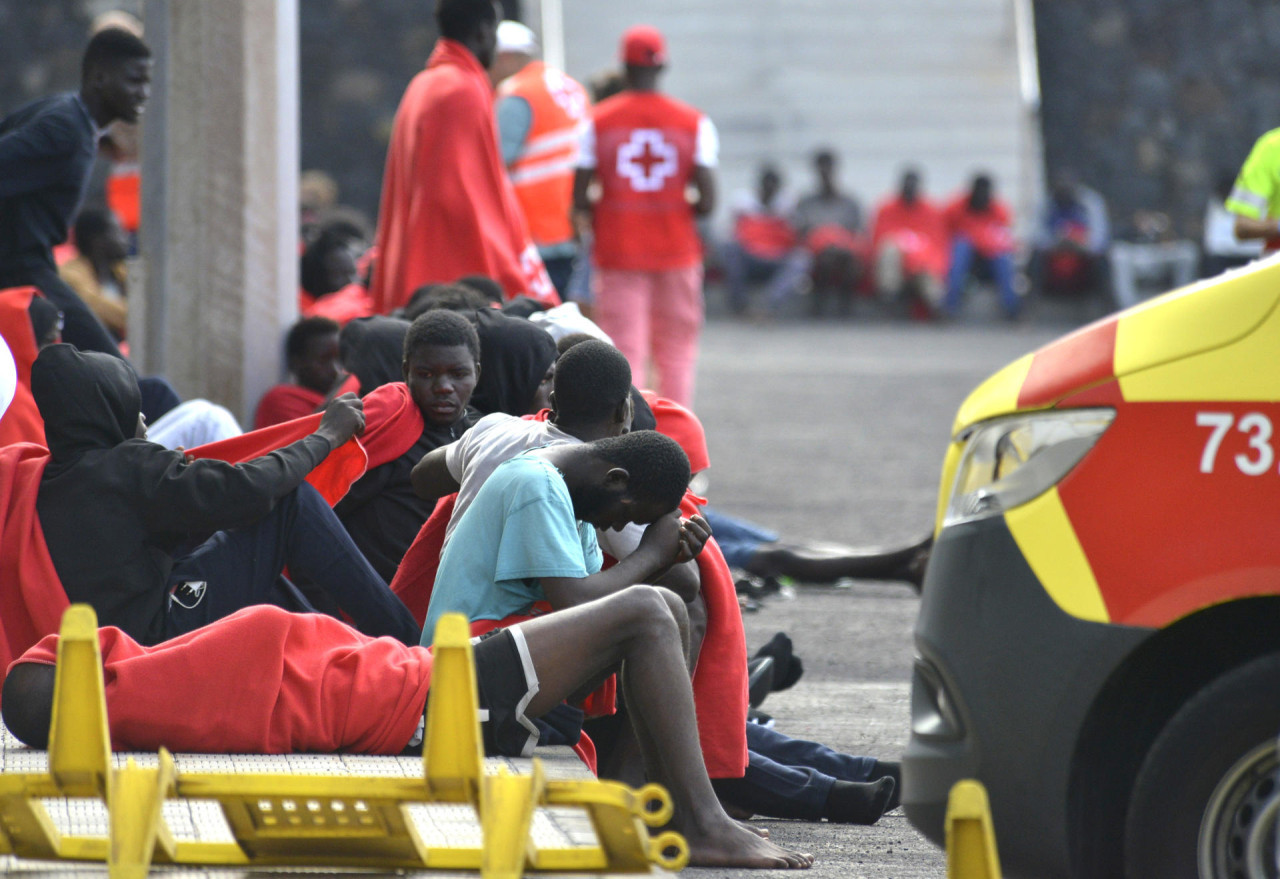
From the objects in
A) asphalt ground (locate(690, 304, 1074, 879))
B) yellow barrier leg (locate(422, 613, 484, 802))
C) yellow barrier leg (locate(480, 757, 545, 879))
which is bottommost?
asphalt ground (locate(690, 304, 1074, 879))

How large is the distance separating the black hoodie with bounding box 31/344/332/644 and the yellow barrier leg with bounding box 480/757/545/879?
4.28ft

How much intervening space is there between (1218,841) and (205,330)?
492 centimetres

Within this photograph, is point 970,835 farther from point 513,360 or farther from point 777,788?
point 513,360

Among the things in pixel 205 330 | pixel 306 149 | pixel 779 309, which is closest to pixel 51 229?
pixel 205 330

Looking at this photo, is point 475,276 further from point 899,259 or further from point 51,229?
point 899,259

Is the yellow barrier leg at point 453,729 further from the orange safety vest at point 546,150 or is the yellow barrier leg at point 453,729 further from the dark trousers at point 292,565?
the orange safety vest at point 546,150

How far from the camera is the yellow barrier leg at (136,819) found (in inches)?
124

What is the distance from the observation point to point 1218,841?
3.23m

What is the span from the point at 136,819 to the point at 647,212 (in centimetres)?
673

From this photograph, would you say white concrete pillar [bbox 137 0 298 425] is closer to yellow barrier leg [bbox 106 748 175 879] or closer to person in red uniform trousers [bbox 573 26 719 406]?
person in red uniform trousers [bbox 573 26 719 406]

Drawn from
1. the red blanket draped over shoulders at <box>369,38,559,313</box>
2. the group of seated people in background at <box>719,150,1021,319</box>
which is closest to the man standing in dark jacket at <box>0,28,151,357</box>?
the red blanket draped over shoulders at <box>369,38,559,313</box>

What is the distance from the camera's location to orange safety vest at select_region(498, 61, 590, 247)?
9.45 m

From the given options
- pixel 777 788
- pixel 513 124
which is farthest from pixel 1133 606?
pixel 513 124

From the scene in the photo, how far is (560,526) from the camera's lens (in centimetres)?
404
